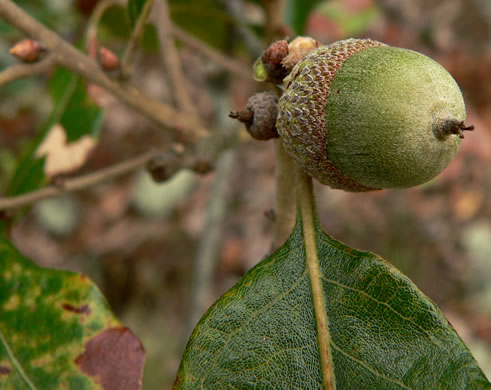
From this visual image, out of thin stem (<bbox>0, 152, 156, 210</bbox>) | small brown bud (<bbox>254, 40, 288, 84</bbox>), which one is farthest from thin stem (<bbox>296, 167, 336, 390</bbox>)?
thin stem (<bbox>0, 152, 156, 210</bbox>)

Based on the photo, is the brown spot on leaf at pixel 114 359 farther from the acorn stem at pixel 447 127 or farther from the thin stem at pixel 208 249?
the thin stem at pixel 208 249

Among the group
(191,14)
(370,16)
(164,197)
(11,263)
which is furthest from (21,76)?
(164,197)

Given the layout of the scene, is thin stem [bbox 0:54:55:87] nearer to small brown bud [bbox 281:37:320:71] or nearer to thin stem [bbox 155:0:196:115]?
thin stem [bbox 155:0:196:115]

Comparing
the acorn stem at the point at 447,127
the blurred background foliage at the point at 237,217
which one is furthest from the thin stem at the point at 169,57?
the blurred background foliage at the point at 237,217

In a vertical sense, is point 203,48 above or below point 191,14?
below

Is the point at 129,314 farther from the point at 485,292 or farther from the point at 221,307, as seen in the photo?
the point at 221,307

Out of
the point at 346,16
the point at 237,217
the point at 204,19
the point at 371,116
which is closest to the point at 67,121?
the point at 204,19
